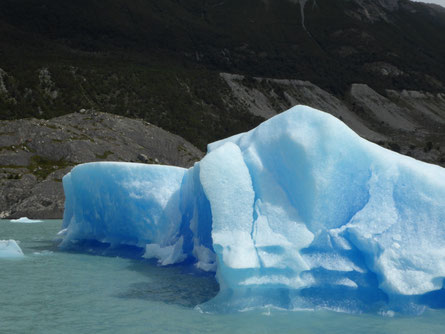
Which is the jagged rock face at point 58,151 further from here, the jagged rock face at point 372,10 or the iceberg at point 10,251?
the jagged rock face at point 372,10

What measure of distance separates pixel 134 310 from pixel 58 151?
3416cm

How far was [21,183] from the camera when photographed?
3456cm

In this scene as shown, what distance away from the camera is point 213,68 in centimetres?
10888

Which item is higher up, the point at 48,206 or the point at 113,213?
the point at 113,213

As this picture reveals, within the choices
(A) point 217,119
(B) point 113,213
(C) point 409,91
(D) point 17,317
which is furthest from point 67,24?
(D) point 17,317

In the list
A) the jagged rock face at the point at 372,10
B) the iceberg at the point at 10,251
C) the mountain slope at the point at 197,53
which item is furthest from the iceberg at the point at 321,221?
the jagged rock face at the point at 372,10

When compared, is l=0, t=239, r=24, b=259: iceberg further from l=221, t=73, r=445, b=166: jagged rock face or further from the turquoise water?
l=221, t=73, r=445, b=166: jagged rock face

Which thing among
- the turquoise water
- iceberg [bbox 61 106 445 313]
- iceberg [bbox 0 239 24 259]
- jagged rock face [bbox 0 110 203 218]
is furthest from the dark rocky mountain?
iceberg [bbox 61 106 445 313]

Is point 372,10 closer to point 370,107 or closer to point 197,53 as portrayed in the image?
point 370,107

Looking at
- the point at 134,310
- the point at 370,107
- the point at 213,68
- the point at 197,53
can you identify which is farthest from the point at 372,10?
the point at 134,310

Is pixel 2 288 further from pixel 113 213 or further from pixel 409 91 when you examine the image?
pixel 409 91

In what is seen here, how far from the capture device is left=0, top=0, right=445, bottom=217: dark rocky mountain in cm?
6444

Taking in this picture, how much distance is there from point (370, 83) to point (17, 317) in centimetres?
12032

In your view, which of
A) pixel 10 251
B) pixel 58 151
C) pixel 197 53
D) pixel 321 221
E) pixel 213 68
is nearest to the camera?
pixel 321 221
